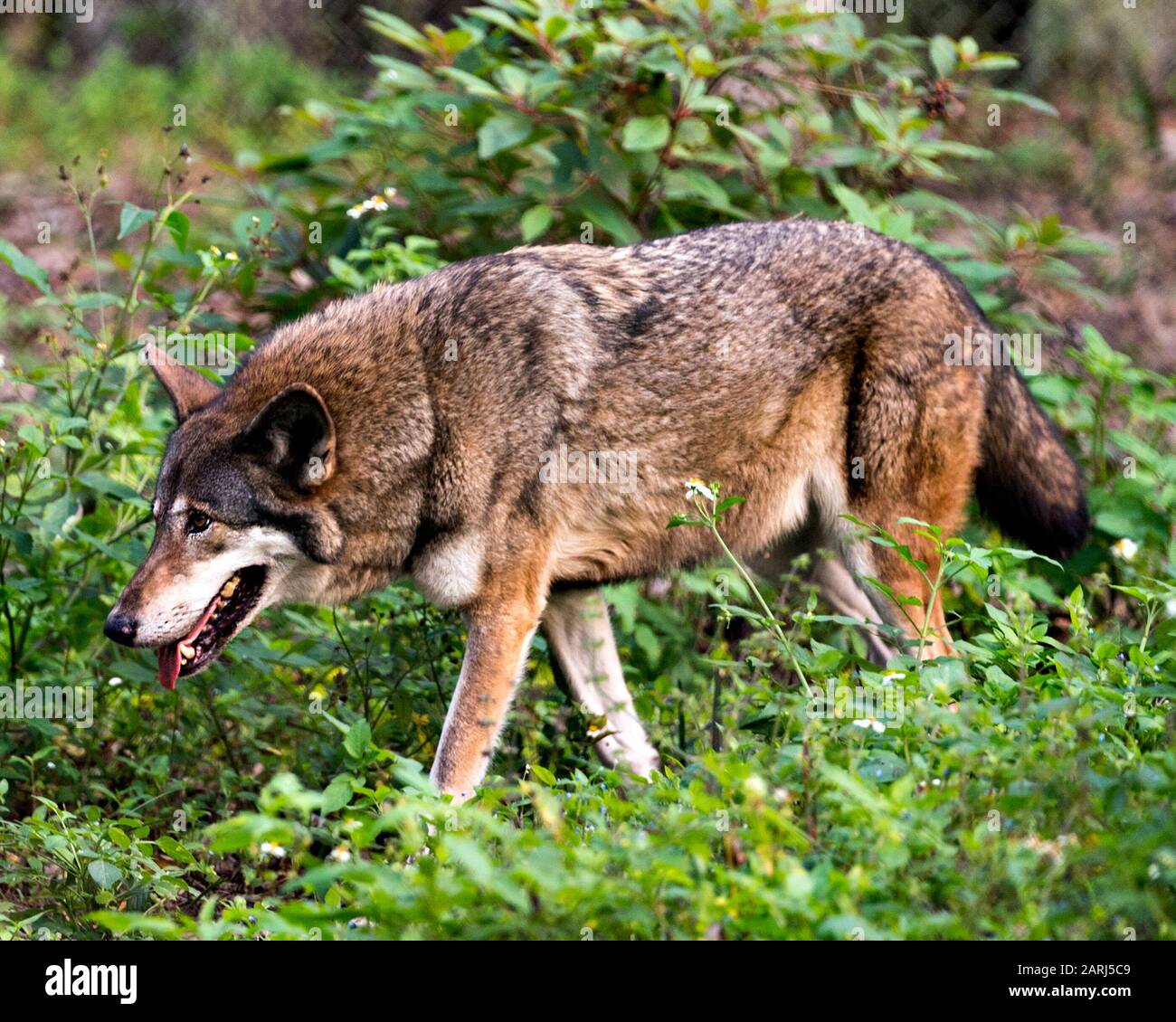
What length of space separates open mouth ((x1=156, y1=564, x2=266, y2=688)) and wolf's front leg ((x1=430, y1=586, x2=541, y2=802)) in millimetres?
720

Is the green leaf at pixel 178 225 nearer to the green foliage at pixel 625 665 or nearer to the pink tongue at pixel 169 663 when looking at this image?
the green foliage at pixel 625 665

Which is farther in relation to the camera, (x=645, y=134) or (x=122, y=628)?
(x=645, y=134)

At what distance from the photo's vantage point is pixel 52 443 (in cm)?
444

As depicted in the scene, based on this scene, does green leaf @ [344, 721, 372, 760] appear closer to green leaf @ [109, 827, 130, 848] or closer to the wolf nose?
green leaf @ [109, 827, 130, 848]

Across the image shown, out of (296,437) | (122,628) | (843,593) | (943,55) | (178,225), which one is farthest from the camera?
(943,55)

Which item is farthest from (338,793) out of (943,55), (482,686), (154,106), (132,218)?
(154,106)

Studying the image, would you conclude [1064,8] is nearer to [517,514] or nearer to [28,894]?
[517,514]

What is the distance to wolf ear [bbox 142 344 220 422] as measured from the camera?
15.9 feet

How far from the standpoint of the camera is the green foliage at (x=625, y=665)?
274 centimetres

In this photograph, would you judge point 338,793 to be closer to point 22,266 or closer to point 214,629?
point 214,629

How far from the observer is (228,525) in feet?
14.6

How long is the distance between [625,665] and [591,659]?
602 millimetres

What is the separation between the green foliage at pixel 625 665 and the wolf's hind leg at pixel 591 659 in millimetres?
141

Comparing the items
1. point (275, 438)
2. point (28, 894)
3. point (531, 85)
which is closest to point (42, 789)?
point (28, 894)
